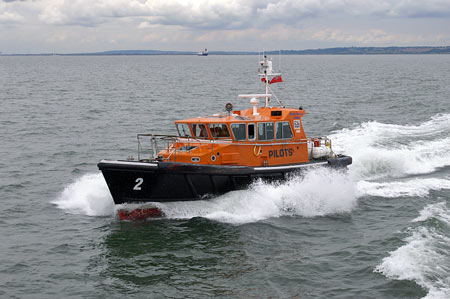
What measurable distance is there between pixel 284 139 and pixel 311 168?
50.5 inches

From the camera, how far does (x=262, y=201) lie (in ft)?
50.0

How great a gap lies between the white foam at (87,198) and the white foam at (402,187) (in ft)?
27.5

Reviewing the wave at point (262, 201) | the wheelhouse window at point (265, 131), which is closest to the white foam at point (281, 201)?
the wave at point (262, 201)

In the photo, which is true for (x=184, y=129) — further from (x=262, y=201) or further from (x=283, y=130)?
(x=262, y=201)

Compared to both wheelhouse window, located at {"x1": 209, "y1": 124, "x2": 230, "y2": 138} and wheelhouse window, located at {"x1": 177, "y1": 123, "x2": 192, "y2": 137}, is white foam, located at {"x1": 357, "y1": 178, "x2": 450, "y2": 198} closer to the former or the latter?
wheelhouse window, located at {"x1": 209, "y1": 124, "x2": 230, "y2": 138}

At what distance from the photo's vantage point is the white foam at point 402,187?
1730 cm

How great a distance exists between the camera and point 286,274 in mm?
11438

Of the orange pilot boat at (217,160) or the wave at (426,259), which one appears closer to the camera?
the wave at (426,259)

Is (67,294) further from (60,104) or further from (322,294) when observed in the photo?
(60,104)

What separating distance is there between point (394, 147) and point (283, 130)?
29.6ft

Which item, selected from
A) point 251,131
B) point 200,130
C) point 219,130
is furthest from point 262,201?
point 200,130

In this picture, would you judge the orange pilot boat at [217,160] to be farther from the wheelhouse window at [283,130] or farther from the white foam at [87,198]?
the white foam at [87,198]

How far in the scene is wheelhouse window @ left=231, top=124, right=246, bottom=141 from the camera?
15562 millimetres

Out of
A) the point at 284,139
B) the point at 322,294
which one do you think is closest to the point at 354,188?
the point at 284,139
